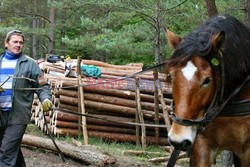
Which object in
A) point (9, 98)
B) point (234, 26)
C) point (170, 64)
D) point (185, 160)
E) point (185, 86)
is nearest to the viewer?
point (185, 86)

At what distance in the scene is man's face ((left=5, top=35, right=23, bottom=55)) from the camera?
5242 mm

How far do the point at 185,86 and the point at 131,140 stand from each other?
7.85 m

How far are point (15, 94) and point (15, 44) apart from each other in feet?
2.07

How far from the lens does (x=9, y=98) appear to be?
5281 mm

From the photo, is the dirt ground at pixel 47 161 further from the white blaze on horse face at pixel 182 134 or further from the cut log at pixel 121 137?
the white blaze on horse face at pixel 182 134

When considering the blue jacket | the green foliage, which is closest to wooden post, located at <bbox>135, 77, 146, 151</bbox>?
the green foliage

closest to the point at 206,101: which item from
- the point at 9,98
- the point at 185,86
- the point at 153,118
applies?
the point at 185,86

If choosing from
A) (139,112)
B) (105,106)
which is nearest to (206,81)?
(139,112)

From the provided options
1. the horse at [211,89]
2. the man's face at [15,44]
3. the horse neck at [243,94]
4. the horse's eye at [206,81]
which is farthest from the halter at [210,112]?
the man's face at [15,44]

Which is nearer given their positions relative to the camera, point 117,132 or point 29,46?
point 117,132

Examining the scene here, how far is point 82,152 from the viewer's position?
738 cm

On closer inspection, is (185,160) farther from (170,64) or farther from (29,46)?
(29,46)

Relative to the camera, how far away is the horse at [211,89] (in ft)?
10.4

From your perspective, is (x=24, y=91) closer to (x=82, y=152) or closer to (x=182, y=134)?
(x=82, y=152)
